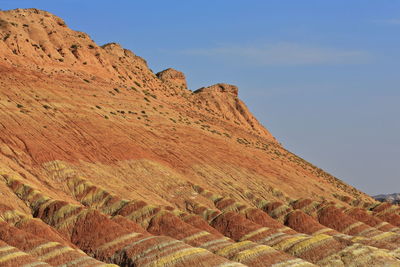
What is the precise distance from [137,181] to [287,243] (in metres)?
31.7

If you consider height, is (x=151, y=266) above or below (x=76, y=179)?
below

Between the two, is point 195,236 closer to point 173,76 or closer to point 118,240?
point 118,240

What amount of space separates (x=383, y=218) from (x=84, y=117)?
46.0 meters

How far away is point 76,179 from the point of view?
78750 mm

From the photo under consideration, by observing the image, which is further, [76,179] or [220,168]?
[220,168]

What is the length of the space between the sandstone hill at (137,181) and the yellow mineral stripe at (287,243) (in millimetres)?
141

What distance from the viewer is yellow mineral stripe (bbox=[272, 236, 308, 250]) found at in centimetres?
5874

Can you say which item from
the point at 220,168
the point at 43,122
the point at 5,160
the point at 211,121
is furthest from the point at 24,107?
the point at 211,121

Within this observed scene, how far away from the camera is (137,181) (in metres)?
86.6

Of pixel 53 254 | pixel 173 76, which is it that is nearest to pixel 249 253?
pixel 53 254

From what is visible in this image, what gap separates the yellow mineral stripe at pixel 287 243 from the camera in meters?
58.7

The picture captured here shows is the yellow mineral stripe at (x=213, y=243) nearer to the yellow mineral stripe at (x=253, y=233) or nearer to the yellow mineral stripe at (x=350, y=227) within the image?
the yellow mineral stripe at (x=253, y=233)

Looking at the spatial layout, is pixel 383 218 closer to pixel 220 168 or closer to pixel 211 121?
pixel 220 168

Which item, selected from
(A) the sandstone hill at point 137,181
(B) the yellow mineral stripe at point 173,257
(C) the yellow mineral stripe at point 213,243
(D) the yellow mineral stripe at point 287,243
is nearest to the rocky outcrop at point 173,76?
(A) the sandstone hill at point 137,181
